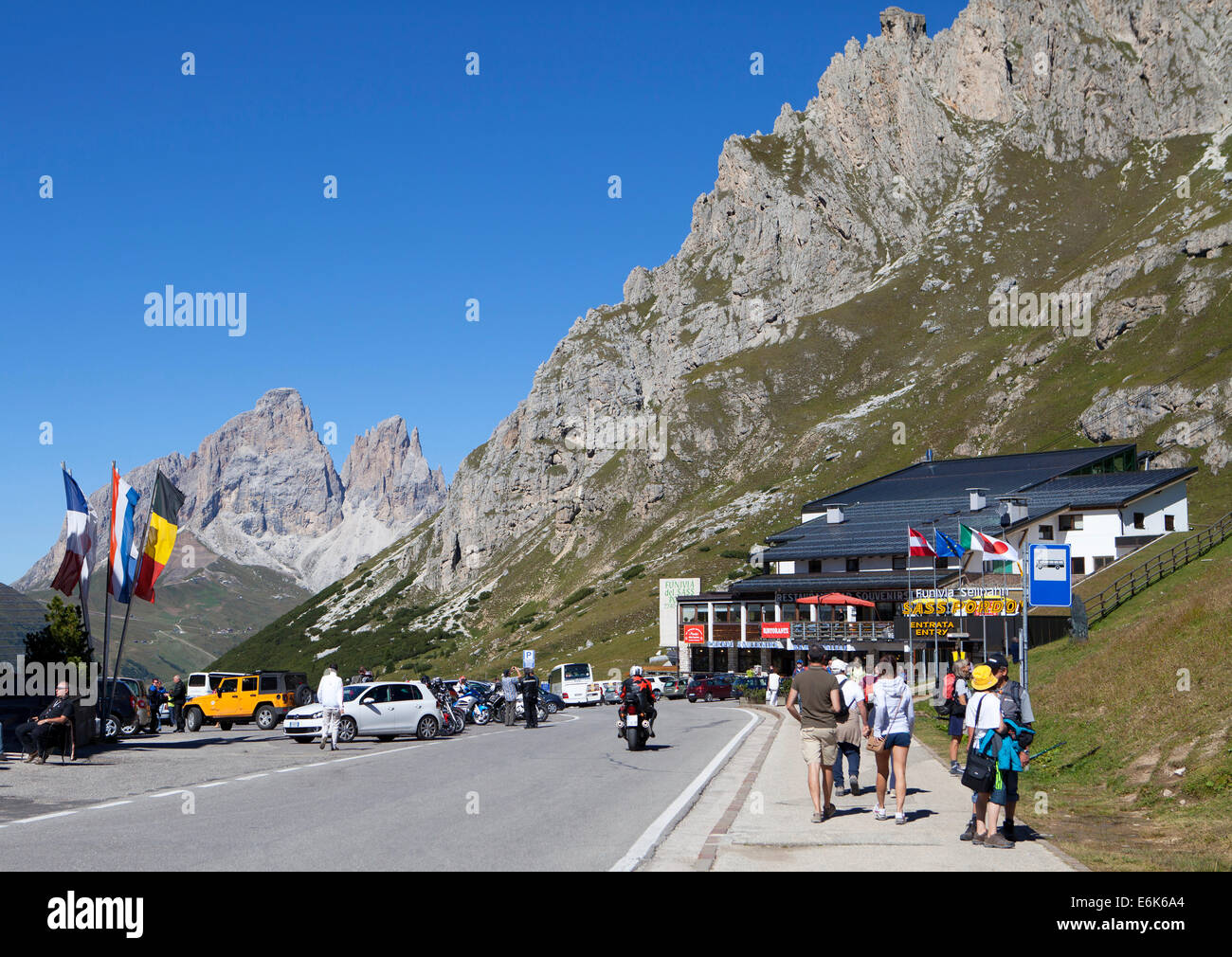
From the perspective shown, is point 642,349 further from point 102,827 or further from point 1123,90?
point 102,827

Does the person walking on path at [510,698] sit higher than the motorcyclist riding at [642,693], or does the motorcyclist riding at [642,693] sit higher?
the motorcyclist riding at [642,693]

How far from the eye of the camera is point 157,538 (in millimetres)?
28453

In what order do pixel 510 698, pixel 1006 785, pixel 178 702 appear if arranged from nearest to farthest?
pixel 1006 785 → pixel 178 702 → pixel 510 698

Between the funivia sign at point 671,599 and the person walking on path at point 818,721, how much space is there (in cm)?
6918

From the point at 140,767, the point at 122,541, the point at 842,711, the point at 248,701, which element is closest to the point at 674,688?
the point at 248,701

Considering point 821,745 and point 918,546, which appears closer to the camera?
point 821,745

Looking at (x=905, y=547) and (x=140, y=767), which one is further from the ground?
(x=905, y=547)

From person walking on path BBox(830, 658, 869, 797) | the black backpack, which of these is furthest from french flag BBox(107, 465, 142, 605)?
the black backpack

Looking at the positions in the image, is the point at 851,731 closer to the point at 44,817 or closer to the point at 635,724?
the point at 635,724

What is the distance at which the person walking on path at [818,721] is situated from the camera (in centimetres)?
1335

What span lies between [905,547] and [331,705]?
52573mm

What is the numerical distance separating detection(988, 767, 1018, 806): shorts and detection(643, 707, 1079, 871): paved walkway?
481 mm

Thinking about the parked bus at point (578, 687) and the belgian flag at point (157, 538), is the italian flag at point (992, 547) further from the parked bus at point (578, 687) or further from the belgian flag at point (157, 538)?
the parked bus at point (578, 687)

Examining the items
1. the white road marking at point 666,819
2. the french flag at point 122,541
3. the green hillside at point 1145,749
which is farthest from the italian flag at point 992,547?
the french flag at point 122,541
